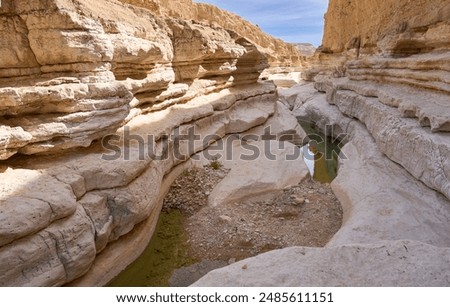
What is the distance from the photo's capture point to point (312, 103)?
14.6 metres

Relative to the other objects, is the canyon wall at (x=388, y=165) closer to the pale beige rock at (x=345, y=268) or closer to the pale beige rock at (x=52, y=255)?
the pale beige rock at (x=345, y=268)

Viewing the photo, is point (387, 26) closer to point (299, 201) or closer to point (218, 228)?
point (299, 201)

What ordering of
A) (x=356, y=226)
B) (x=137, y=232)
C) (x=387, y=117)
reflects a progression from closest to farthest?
(x=356, y=226), (x=137, y=232), (x=387, y=117)

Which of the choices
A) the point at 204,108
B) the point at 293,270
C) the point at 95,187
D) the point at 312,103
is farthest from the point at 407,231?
the point at 312,103

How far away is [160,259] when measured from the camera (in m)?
4.84

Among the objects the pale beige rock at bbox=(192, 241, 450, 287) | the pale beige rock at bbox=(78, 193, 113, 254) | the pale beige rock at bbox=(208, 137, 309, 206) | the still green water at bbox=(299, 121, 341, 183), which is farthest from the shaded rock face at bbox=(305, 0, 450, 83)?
the pale beige rock at bbox=(78, 193, 113, 254)

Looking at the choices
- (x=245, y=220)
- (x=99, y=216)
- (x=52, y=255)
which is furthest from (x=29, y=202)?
(x=245, y=220)

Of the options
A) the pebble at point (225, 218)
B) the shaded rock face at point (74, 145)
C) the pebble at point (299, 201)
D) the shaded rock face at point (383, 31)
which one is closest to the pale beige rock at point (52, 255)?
the shaded rock face at point (74, 145)

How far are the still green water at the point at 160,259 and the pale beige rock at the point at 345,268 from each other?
7.09 feet

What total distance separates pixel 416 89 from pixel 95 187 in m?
7.41

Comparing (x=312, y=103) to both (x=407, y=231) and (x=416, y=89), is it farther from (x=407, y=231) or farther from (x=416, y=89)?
(x=407, y=231)

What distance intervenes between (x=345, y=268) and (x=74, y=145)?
12.5 feet

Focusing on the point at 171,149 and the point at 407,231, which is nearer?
the point at 407,231

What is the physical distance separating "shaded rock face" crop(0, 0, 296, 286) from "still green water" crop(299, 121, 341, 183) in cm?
426
